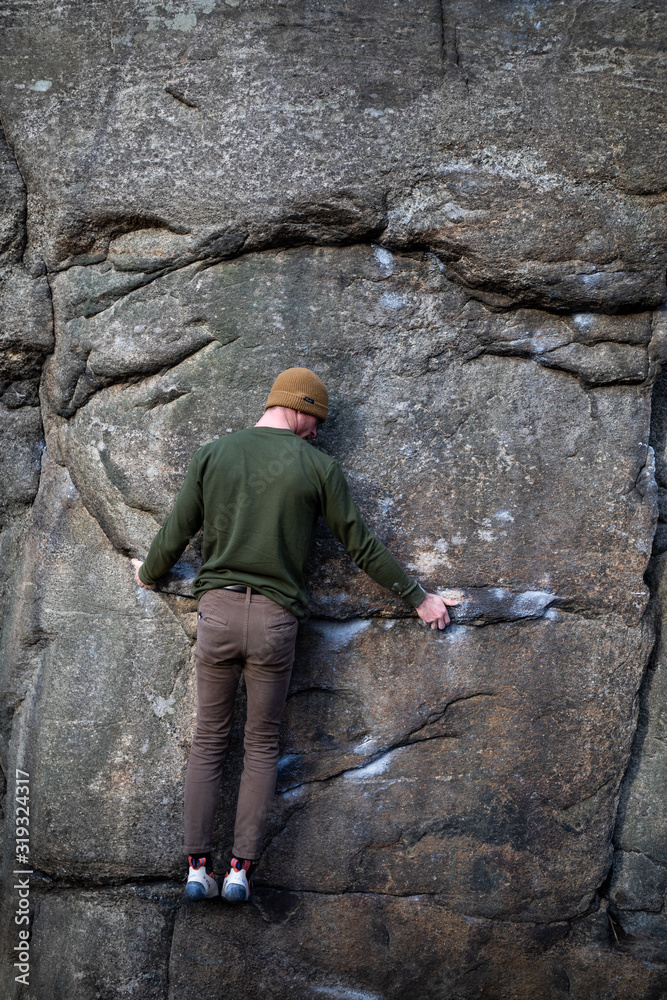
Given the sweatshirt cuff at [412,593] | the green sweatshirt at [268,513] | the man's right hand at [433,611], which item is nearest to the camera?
the green sweatshirt at [268,513]

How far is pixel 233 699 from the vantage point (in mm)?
2924

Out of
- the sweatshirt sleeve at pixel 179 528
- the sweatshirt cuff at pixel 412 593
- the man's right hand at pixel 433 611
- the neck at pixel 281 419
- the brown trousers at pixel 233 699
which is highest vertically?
the neck at pixel 281 419

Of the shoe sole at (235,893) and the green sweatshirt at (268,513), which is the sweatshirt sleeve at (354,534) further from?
the shoe sole at (235,893)

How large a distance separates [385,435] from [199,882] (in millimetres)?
1794

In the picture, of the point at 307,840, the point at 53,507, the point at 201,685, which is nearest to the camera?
the point at 201,685

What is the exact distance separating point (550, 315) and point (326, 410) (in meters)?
A: 1.01

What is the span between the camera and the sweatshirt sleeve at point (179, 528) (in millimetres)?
2834

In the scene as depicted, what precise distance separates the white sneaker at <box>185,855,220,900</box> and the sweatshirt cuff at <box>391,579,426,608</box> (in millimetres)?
1208

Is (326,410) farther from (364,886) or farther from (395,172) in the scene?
(364,886)

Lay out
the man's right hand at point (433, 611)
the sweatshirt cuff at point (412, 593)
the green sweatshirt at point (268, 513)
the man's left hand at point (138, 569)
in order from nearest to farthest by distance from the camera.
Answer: the green sweatshirt at point (268, 513) → the sweatshirt cuff at point (412, 593) → the man's right hand at point (433, 611) → the man's left hand at point (138, 569)

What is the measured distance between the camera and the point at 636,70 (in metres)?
3.07

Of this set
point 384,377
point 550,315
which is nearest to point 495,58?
point 550,315

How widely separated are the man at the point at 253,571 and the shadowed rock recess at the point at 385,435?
9.9 inches

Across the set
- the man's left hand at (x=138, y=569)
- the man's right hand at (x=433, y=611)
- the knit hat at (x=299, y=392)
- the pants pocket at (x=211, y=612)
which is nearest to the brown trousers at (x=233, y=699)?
the pants pocket at (x=211, y=612)
